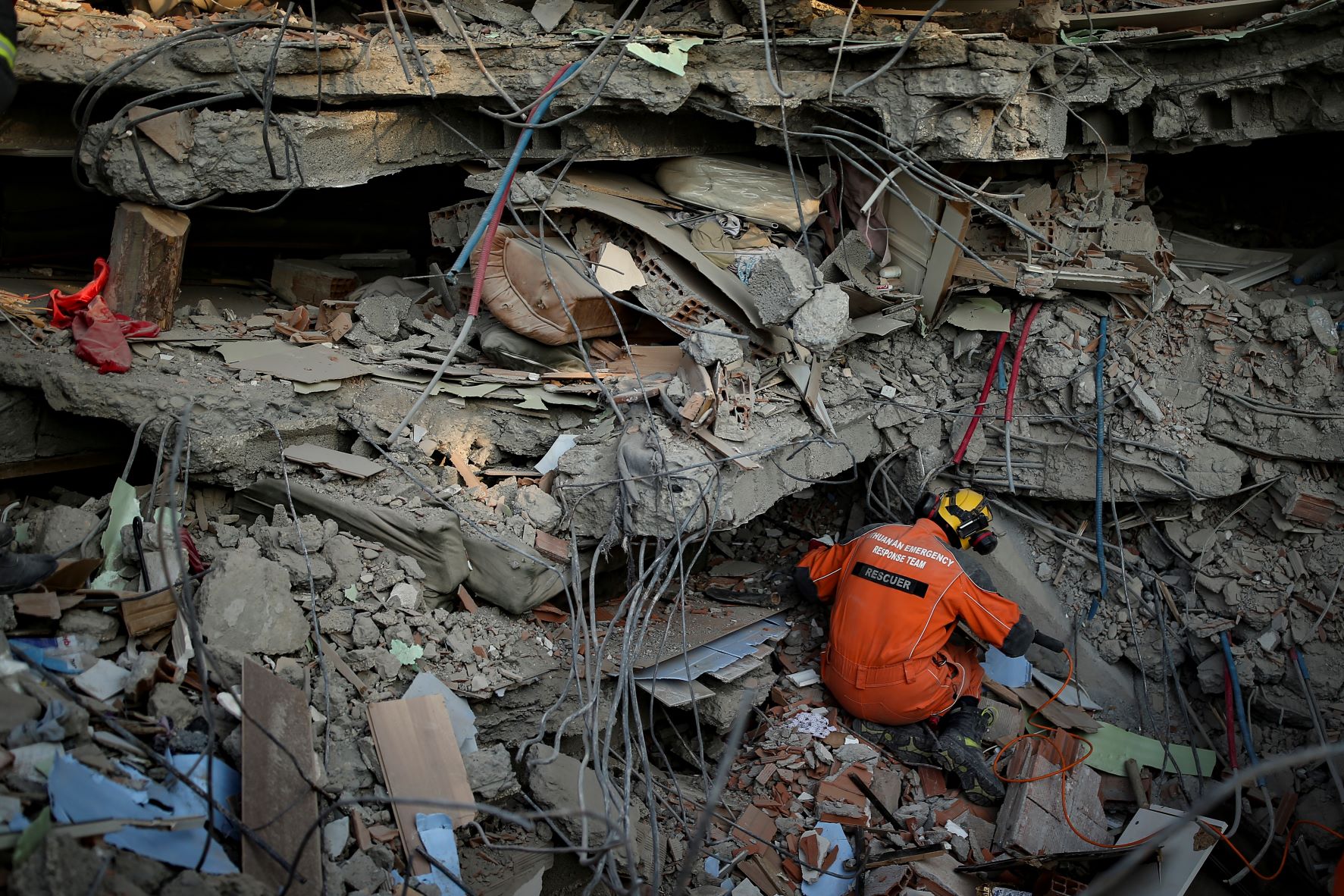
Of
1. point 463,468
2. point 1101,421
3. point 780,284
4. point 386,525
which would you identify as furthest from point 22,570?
point 1101,421

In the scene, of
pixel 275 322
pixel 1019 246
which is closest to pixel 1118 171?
pixel 1019 246

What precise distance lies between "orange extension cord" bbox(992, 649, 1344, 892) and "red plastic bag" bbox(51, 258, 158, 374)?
5.68 m

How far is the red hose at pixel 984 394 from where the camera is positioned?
669 centimetres

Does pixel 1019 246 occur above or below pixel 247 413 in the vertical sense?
above

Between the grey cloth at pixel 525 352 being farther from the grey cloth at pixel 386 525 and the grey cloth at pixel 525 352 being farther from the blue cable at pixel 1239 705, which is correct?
the blue cable at pixel 1239 705

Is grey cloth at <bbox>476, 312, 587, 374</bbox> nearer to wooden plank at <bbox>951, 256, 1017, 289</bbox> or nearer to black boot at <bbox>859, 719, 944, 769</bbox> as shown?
wooden plank at <bbox>951, 256, 1017, 289</bbox>

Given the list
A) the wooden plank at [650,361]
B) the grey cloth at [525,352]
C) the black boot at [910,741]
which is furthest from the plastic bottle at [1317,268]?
the grey cloth at [525,352]

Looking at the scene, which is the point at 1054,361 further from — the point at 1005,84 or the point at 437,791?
the point at 437,791

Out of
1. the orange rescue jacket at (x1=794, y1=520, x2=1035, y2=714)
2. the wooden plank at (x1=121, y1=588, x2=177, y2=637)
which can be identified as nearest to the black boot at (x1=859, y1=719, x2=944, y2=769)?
the orange rescue jacket at (x1=794, y1=520, x2=1035, y2=714)

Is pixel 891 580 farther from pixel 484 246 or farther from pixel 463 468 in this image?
pixel 484 246

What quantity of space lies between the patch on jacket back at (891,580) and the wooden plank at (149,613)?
12.5 ft

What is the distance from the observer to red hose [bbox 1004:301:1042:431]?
6652 millimetres

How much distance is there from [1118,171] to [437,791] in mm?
6150

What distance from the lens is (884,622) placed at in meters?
5.75
